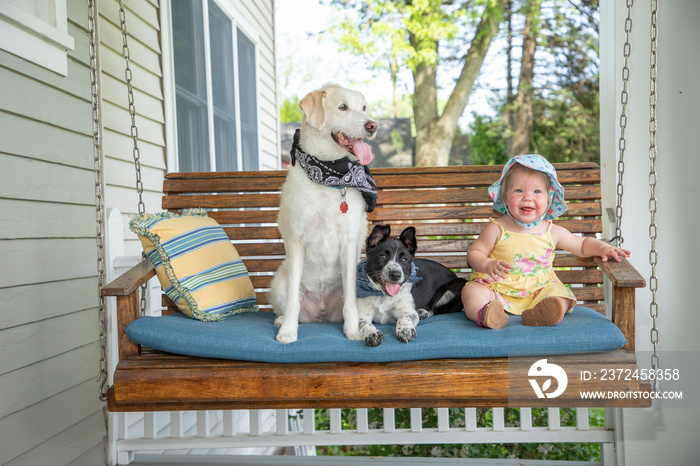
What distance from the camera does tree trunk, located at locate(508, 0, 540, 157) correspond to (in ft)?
47.6

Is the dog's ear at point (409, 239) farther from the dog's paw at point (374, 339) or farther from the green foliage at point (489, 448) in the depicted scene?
the green foliage at point (489, 448)

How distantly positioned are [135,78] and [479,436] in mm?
3302

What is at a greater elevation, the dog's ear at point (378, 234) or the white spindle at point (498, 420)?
the dog's ear at point (378, 234)

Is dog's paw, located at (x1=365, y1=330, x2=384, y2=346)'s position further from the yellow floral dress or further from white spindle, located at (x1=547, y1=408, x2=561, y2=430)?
white spindle, located at (x1=547, y1=408, x2=561, y2=430)

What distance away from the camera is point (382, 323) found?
2.75 m

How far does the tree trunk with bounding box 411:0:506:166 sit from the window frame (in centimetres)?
610

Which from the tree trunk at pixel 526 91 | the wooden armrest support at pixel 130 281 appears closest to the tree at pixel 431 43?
the tree trunk at pixel 526 91

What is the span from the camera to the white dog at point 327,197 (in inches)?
96.7

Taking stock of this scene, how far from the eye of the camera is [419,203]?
3.53 metres

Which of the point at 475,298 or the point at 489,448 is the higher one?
the point at 475,298

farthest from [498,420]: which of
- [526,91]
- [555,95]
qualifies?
[555,95]

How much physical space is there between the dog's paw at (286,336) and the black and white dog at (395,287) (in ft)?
1.00

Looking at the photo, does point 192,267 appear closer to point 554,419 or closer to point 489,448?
point 554,419

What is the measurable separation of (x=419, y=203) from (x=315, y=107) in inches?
50.0
